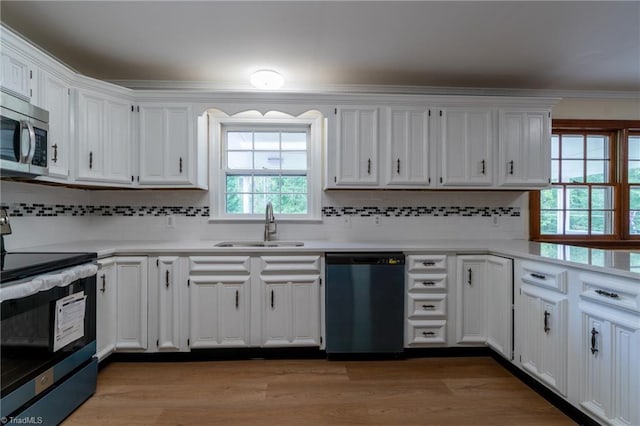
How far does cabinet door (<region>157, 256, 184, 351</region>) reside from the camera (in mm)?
2492

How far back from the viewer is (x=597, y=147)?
3355mm

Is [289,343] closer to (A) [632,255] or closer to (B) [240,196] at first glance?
(B) [240,196]

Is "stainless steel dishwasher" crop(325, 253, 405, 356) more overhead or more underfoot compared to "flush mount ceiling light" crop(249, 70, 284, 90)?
more underfoot

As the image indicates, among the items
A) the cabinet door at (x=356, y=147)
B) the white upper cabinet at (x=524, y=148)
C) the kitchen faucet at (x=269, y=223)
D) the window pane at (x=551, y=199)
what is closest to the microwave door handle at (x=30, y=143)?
the kitchen faucet at (x=269, y=223)

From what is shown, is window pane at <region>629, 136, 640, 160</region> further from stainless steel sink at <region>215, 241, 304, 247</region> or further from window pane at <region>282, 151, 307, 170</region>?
stainless steel sink at <region>215, 241, 304, 247</region>

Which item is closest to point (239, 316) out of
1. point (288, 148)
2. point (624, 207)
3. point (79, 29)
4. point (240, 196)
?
point (240, 196)

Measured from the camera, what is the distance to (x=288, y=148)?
3266 millimetres

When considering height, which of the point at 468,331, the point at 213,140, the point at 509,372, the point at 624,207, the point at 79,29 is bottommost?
the point at 509,372

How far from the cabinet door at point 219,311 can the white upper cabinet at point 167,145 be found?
3.06 feet

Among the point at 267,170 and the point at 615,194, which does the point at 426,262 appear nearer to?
the point at 267,170

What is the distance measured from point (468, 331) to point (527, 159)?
162 centimetres

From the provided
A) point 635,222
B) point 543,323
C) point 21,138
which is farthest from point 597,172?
point 21,138

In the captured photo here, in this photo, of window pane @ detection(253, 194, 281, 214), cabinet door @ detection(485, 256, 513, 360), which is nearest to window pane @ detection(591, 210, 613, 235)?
cabinet door @ detection(485, 256, 513, 360)

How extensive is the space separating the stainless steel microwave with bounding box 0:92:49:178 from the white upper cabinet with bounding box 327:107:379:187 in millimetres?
1967
